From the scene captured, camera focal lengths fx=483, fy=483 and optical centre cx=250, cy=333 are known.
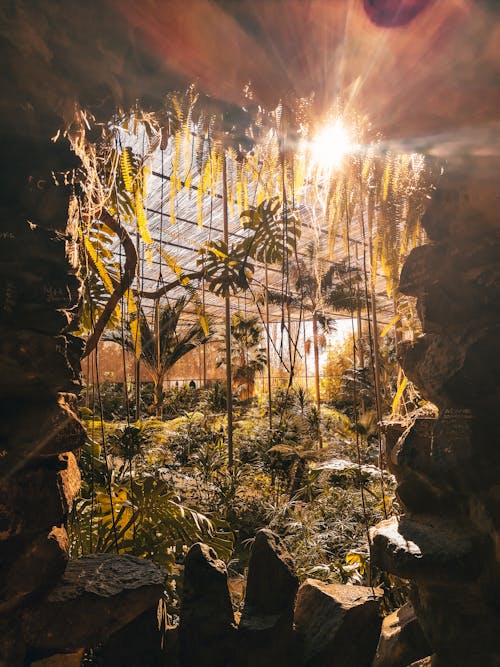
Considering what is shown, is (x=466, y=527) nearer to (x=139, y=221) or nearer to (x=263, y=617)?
(x=263, y=617)

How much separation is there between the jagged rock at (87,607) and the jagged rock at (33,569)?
0.20 ft

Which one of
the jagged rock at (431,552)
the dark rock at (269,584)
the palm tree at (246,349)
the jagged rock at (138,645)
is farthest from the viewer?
the palm tree at (246,349)

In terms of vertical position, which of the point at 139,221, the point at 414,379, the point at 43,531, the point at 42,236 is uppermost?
the point at 139,221

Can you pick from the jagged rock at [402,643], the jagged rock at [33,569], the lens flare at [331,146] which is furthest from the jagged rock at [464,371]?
the jagged rock at [33,569]

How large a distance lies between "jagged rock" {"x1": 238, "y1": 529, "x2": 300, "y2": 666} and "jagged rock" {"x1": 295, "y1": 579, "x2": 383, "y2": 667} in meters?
0.09

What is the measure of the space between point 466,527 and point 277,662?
38.2 inches

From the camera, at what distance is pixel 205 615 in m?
1.81

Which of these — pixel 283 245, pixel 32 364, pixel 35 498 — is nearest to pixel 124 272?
pixel 32 364

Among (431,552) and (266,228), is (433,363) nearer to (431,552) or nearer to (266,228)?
(431,552)

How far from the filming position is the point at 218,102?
1393mm

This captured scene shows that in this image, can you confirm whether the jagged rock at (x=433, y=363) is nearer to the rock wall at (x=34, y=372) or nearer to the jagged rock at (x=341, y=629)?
the jagged rock at (x=341, y=629)

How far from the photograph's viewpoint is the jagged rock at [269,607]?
1794mm

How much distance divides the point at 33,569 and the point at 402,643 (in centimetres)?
124

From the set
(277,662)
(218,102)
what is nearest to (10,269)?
(218,102)
